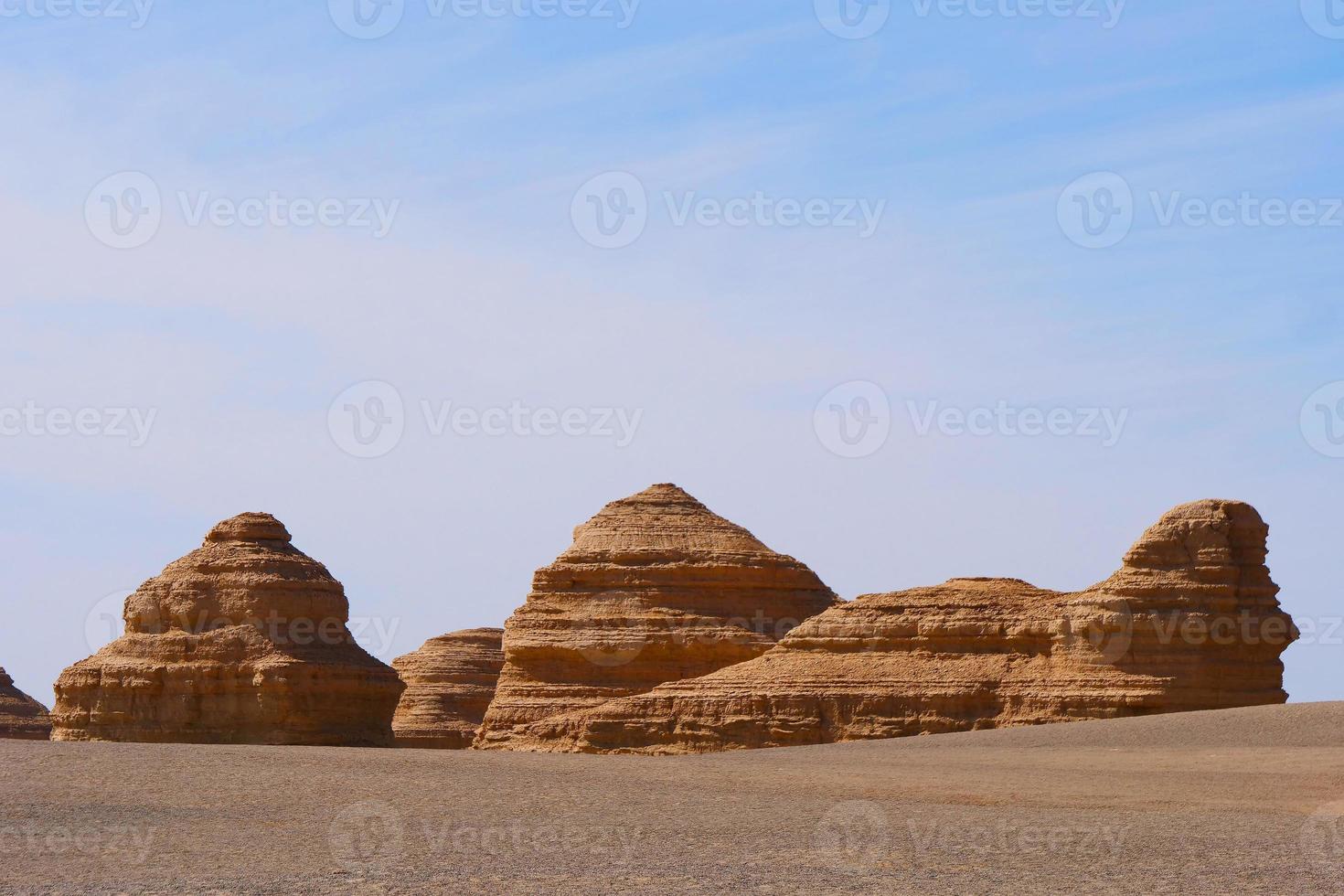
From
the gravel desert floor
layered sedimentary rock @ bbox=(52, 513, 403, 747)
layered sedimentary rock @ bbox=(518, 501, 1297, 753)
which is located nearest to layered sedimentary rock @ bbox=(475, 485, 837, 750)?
layered sedimentary rock @ bbox=(518, 501, 1297, 753)

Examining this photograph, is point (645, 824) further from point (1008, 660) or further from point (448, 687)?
point (448, 687)

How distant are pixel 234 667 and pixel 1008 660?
19.8 meters

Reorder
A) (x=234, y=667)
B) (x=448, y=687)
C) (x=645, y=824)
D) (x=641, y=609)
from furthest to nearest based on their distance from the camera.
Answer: (x=448, y=687)
(x=641, y=609)
(x=234, y=667)
(x=645, y=824)

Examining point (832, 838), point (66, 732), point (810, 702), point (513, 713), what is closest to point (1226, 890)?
point (832, 838)

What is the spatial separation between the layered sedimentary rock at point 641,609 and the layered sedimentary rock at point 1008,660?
9886 mm

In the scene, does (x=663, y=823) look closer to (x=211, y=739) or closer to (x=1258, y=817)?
(x=1258, y=817)

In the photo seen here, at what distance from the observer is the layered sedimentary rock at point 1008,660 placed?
46.1 metres

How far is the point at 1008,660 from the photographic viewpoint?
159 feet

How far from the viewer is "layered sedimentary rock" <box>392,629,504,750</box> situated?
7875cm

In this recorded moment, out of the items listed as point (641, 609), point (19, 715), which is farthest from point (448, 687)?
point (641, 609)

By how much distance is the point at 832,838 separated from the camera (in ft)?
71.7

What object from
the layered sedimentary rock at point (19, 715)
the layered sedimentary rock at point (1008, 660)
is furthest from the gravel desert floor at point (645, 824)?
the layered sedimentary rock at point (19, 715)

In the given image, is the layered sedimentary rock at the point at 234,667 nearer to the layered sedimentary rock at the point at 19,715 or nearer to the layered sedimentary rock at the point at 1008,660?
the layered sedimentary rock at the point at 1008,660

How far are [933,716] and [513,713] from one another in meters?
18.6
